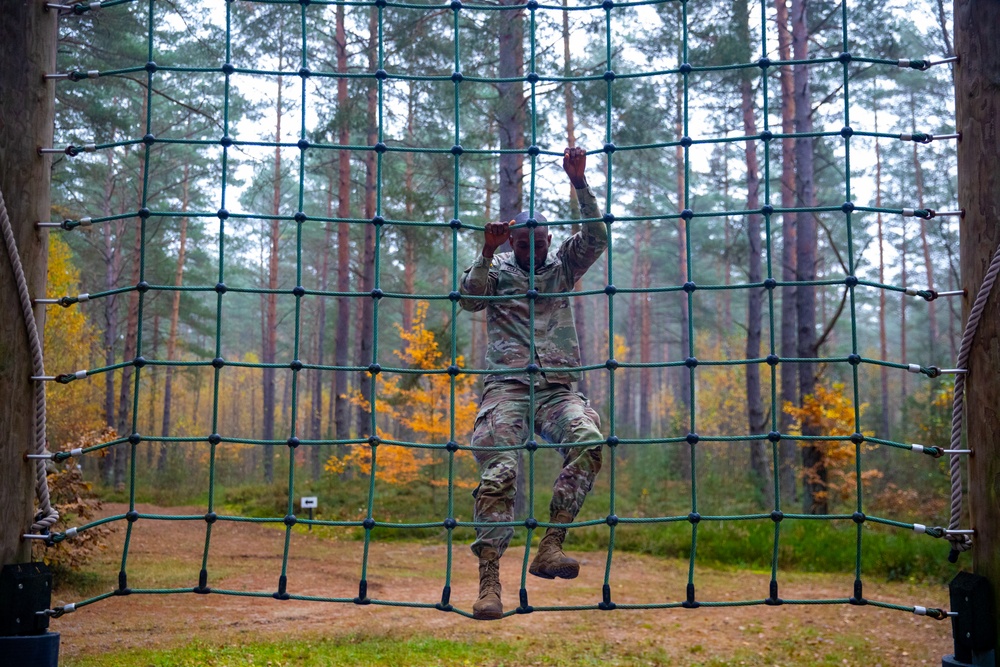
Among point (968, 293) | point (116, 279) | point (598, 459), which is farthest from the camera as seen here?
point (116, 279)

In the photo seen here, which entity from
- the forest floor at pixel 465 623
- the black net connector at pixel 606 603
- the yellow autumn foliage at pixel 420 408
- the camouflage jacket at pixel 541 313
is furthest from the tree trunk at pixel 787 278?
the black net connector at pixel 606 603

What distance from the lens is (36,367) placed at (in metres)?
2.75

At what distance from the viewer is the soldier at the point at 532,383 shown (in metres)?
3.10

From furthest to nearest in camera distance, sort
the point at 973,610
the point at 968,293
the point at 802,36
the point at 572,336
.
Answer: the point at 802,36 < the point at 572,336 < the point at 968,293 < the point at 973,610

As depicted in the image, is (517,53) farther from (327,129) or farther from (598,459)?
(598,459)

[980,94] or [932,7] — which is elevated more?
[932,7]

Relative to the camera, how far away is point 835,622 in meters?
6.58

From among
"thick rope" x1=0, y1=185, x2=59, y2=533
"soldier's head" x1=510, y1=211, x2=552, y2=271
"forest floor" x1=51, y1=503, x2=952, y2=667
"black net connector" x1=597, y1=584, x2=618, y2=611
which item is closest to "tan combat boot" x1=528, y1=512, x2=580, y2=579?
"black net connector" x1=597, y1=584, x2=618, y2=611

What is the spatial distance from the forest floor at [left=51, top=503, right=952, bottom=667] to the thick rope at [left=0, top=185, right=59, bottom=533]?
2.68 metres

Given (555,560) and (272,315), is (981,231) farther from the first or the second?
(272,315)

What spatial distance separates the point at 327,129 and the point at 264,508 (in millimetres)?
5238

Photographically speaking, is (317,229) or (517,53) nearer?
(517,53)

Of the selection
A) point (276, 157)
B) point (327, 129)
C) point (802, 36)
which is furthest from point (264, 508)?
point (802, 36)

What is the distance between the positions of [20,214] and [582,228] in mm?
→ 1940
